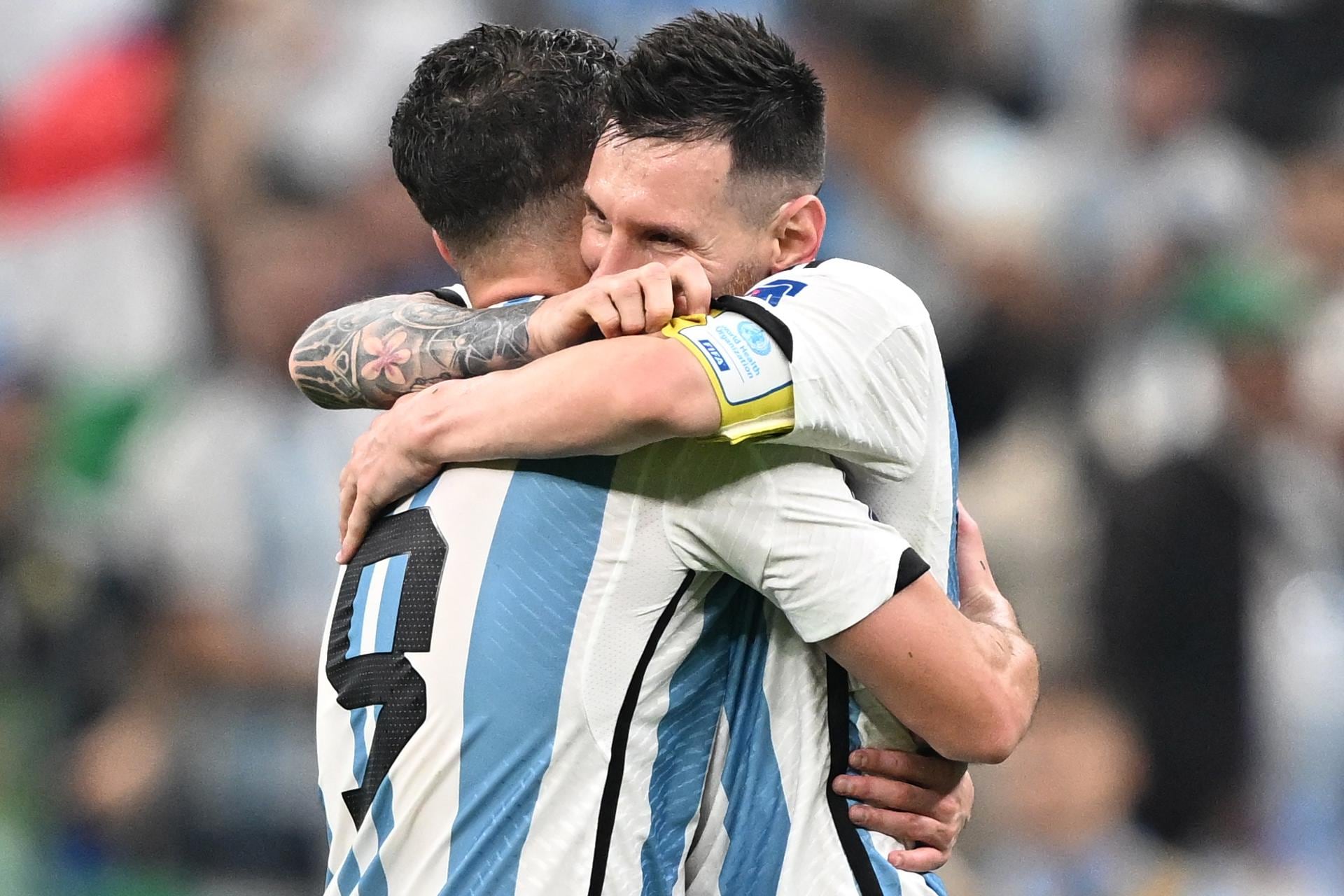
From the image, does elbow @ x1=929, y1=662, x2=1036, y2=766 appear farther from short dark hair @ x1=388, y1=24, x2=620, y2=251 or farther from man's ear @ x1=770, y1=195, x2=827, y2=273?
short dark hair @ x1=388, y1=24, x2=620, y2=251

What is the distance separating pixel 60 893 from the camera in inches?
235

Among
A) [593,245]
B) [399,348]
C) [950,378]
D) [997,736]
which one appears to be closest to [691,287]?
[593,245]

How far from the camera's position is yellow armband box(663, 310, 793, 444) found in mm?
1831

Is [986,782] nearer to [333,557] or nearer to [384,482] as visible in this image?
[333,557]

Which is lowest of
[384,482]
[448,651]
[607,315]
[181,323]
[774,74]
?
[181,323]

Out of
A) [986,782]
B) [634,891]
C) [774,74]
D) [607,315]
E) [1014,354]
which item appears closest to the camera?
[607,315]

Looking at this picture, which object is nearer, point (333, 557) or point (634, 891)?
point (634, 891)

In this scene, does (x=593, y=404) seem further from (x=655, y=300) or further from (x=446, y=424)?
(x=446, y=424)

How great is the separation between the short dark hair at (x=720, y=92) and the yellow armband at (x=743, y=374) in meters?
0.41

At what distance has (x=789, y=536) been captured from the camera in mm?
1911

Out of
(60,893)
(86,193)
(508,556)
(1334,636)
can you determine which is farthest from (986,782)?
(86,193)

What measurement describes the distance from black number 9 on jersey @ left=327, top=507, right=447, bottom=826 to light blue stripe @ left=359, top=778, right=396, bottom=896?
2cm

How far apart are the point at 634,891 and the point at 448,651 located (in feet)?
1.39

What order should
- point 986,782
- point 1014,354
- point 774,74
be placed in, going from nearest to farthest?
point 774,74, point 986,782, point 1014,354
